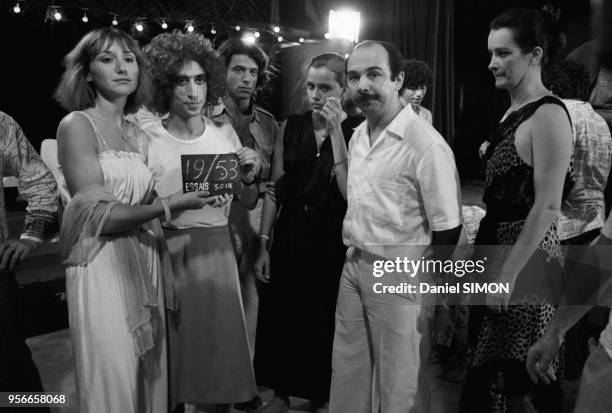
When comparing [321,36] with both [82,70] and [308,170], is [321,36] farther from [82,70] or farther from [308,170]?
[82,70]

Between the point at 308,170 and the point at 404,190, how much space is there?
2.49 feet

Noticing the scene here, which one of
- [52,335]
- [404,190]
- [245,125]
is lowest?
[52,335]

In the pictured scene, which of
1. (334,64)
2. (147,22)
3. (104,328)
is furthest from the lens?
(147,22)

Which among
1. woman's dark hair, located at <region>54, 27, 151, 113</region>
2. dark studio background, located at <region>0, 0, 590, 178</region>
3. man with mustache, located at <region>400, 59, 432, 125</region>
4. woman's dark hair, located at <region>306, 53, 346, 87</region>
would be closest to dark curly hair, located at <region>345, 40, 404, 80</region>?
woman's dark hair, located at <region>306, 53, 346, 87</region>

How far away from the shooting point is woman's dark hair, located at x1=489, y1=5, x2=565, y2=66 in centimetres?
194

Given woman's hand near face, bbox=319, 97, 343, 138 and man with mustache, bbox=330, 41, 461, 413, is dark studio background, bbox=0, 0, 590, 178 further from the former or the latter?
man with mustache, bbox=330, 41, 461, 413

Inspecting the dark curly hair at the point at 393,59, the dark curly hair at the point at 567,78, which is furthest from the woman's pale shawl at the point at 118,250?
the dark curly hair at the point at 567,78

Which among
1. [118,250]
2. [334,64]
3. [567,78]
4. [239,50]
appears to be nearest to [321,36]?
[239,50]

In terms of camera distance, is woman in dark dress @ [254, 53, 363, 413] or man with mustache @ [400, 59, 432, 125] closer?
woman in dark dress @ [254, 53, 363, 413]

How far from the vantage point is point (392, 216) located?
2084 millimetres

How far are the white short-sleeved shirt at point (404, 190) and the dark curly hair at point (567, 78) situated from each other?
118 centimetres

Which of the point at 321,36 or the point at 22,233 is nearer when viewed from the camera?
the point at 22,233

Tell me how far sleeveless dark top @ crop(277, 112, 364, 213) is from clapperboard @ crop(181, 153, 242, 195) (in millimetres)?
605

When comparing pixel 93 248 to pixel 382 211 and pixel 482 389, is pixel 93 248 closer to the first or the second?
pixel 382 211
